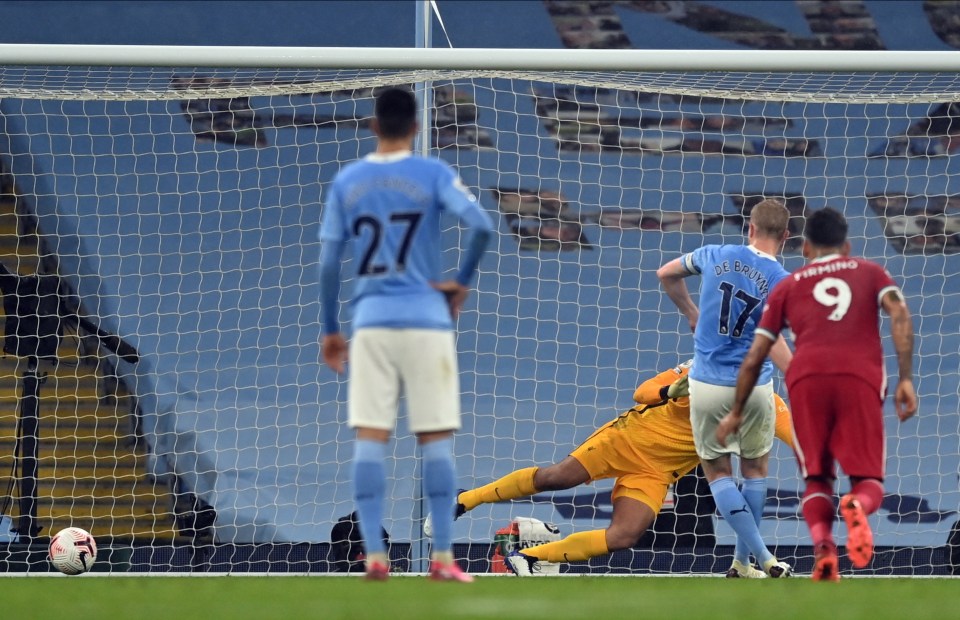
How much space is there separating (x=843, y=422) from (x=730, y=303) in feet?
4.87

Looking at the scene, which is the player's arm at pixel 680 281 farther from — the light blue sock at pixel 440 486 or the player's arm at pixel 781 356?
the light blue sock at pixel 440 486

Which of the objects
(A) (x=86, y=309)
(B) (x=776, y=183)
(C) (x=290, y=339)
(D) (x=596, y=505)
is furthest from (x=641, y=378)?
(A) (x=86, y=309)

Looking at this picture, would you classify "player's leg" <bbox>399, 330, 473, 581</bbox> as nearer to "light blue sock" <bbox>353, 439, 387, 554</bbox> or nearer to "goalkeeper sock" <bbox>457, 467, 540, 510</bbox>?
"light blue sock" <bbox>353, 439, 387, 554</bbox>

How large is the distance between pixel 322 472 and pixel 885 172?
486cm

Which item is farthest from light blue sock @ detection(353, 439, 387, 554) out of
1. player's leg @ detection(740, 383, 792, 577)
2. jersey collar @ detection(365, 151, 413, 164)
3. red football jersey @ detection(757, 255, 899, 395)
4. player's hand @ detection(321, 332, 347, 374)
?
player's leg @ detection(740, 383, 792, 577)

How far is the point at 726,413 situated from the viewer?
667 centimetres

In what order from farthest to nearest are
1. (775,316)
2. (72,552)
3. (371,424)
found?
(72,552) → (775,316) → (371,424)

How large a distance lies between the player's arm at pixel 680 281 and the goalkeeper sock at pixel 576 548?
1212 mm

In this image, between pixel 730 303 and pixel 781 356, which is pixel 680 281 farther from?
pixel 781 356

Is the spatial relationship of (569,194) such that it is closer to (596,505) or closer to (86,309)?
(596,505)

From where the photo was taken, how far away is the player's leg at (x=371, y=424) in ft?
15.2

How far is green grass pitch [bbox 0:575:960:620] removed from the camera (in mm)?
3658

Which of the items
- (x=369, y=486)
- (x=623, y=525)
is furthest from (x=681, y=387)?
(x=369, y=486)

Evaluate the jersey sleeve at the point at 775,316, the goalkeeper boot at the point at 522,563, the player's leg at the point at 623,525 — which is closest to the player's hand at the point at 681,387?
the player's leg at the point at 623,525
